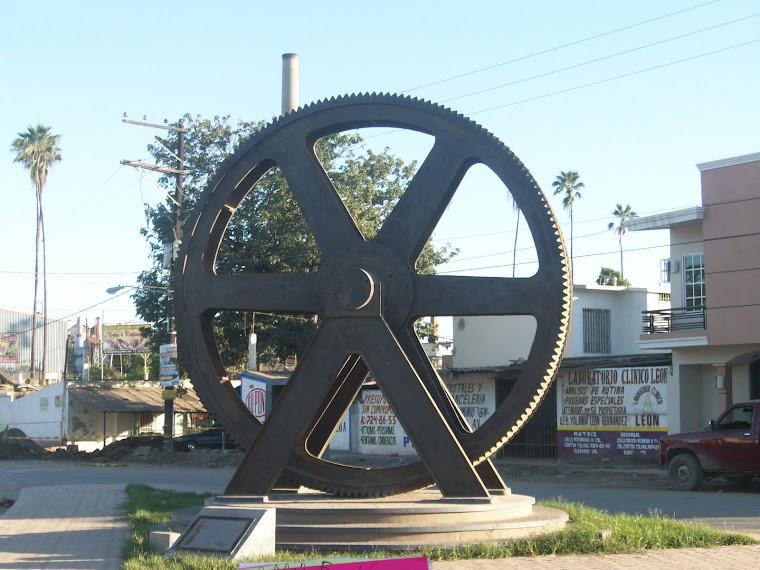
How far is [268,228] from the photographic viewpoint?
3975cm

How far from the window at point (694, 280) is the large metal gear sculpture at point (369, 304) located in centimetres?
1954

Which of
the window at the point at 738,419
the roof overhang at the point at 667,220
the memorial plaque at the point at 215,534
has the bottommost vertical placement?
the memorial plaque at the point at 215,534

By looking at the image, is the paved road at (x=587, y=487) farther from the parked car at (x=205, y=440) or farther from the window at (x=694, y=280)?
the parked car at (x=205, y=440)

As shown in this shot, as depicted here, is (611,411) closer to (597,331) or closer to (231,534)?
(597,331)

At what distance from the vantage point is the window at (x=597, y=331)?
4053cm

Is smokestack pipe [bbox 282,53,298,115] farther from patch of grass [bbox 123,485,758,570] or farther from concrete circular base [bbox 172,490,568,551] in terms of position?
concrete circular base [bbox 172,490,568,551]

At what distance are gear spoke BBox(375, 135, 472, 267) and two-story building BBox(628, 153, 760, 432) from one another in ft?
56.8

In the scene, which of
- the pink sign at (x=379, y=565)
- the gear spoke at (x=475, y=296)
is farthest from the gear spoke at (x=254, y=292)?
the pink sign at (x=379, y=565)

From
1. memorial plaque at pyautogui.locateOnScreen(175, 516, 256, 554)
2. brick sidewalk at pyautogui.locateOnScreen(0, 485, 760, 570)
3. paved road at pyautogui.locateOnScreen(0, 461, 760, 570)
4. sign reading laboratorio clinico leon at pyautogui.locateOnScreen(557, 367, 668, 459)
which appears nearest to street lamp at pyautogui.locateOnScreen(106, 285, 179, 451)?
paved road at pyautogui.locateOnScreen(0, 461, 760, 570)

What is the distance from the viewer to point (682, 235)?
30188 millimetres

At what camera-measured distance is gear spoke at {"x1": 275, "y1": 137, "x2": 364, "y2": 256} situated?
1203cm

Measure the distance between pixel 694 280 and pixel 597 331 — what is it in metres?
11.3

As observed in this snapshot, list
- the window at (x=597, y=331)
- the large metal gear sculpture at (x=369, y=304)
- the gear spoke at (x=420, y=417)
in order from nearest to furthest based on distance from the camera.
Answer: the gear spoke at (x=420, y=417) < the large metal gear sculpture at (x=369, y=304) < the window at (x=597, y=331)

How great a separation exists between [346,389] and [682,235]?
2037 cm
